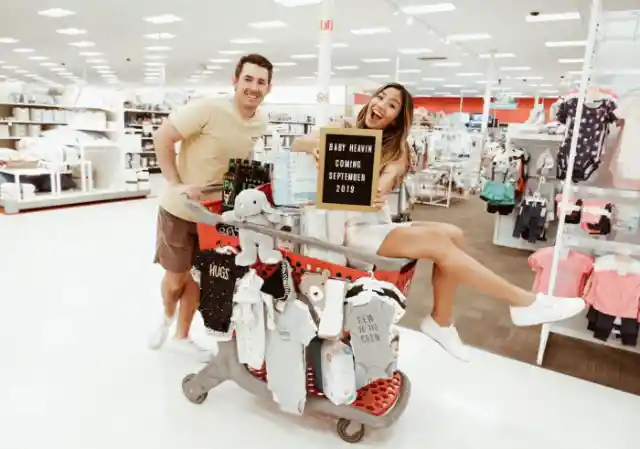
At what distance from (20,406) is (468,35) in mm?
11741

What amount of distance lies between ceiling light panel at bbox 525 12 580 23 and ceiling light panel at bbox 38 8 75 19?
30.7 ft

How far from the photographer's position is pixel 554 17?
30.2 ft

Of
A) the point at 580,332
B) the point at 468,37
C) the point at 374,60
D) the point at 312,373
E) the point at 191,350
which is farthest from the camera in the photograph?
the point at 374,60

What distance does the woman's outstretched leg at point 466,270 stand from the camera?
1845 millimetres

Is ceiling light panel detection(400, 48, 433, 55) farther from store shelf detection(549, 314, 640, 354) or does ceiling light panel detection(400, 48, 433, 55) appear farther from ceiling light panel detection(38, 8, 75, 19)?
store shelf detection(549, 314, 640, 354)

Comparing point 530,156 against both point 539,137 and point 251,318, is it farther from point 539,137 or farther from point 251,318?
point 251,318

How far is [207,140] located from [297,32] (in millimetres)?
10014

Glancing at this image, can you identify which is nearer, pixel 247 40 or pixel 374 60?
pixel 247 40

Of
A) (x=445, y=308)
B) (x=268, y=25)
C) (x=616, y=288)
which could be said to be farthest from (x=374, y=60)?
(x=445, y=308)

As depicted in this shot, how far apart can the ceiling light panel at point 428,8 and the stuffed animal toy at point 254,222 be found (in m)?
8.13

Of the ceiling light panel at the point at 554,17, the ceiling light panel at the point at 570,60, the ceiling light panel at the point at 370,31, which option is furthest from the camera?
the ceiling light panel at the point at 570,60

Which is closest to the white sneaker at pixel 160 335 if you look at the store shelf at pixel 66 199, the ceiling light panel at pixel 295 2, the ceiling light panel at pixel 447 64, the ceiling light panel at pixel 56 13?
the store shelf at pixel 66 199

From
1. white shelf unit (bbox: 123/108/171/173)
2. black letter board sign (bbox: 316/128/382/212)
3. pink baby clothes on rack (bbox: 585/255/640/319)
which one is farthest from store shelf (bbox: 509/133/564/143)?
white shelf unit (bbox: 123/108/171/173)

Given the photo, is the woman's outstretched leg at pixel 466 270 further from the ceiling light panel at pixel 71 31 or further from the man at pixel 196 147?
the ceiling light panel at pixel 71 31
